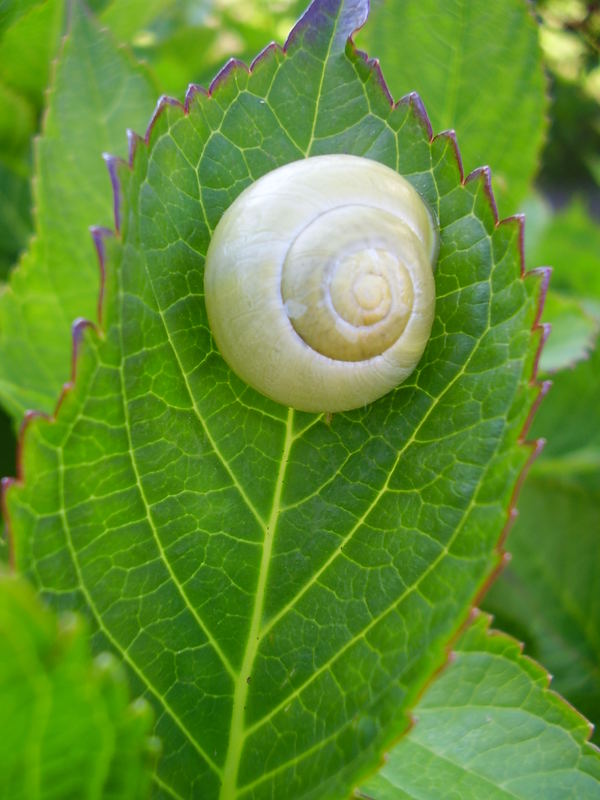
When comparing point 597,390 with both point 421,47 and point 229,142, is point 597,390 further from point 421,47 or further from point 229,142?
point 229,142

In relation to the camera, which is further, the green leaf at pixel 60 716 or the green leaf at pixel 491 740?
the green leaf at pixel 491 740

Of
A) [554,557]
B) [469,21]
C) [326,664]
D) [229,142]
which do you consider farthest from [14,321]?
[554,557]

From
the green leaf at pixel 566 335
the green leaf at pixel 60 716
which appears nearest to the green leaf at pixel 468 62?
the green leaf at pixel 566 335

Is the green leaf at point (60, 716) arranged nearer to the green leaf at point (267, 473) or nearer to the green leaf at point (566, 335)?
the green leaf at point (267, 473)

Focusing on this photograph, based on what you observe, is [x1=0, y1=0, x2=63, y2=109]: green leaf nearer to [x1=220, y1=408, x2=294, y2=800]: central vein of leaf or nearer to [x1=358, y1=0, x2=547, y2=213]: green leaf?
[x1=358, y1=0, x2=547, y2=213]: green leaf

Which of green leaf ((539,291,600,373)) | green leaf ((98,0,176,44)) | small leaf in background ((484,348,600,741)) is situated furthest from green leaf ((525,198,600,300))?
green leaf ((98,0,176,44))

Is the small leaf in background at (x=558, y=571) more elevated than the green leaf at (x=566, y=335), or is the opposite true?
the green leaf at (x=566, y=335)

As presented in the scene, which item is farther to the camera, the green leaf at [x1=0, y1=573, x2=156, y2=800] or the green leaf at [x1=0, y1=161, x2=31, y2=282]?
the green leaf at [x1=0, y1=161, x2=31, y2=282]
